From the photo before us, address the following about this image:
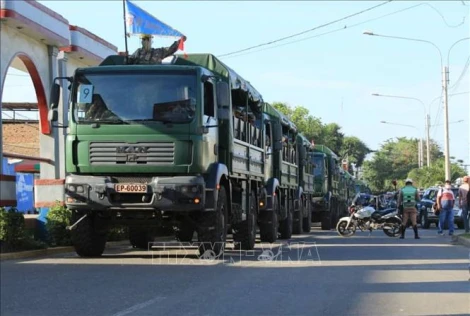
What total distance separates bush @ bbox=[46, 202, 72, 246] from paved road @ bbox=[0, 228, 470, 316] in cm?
118

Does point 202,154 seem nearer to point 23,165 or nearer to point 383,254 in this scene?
point 383,254

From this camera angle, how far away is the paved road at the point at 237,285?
7.67m

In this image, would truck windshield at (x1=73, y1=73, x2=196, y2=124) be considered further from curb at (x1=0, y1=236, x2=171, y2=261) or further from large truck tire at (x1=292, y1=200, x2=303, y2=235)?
large truck tire at (x1=292, y1=200, x2=303, y2=235)

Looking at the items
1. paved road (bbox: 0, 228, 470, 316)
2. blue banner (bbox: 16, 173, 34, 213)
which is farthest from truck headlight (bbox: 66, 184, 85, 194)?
blue banner (bbox: 16, 173, 34, 213)

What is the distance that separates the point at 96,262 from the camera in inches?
483

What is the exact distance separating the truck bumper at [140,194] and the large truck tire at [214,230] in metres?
0.61

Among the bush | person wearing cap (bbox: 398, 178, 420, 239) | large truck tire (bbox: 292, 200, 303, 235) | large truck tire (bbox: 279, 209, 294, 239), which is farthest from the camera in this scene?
large truck tire (bbox: 292, 200, 303, 235)

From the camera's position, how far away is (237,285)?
9367 millimetres

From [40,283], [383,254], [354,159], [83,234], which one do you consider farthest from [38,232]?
[354,159]

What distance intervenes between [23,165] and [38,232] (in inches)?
765

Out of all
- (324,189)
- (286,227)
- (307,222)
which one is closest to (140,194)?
(286,227)

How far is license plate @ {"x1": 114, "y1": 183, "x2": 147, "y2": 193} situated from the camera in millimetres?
11477

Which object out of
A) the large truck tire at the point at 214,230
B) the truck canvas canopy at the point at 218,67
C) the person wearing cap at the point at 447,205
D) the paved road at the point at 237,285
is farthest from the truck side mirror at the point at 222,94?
the person wearing cap at the point at 447,205

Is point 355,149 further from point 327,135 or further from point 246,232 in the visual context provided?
point 246,232
